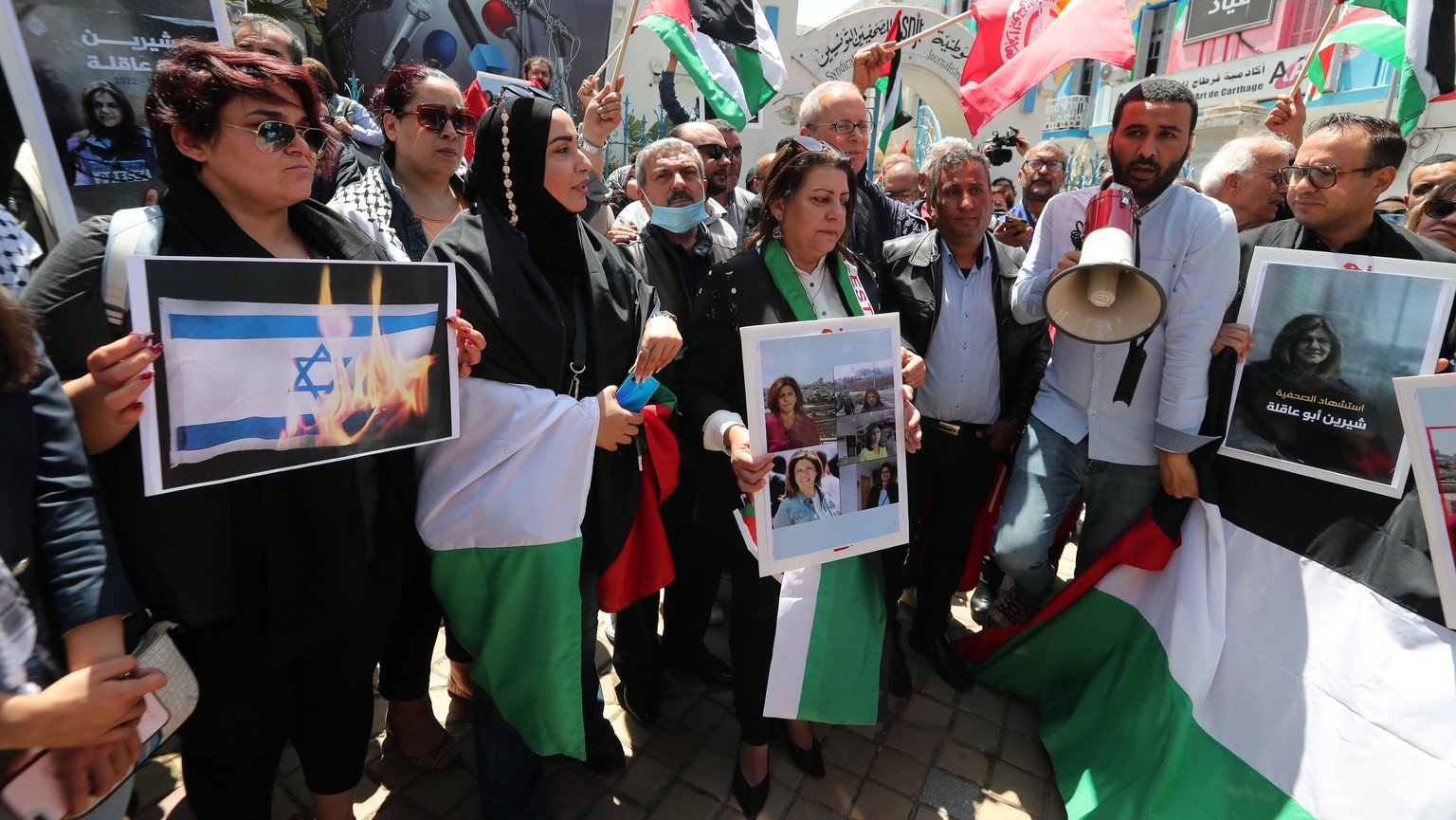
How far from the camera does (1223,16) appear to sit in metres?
20.8

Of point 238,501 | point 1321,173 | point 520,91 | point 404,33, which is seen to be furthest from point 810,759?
point 404,33

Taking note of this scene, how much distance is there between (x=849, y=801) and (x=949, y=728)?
0.66 m

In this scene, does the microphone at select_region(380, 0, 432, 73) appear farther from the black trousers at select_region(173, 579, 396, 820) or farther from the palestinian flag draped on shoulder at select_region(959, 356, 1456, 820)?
the palestinian flag draped on shoulder at select_region(959, 356, 1456, 820)

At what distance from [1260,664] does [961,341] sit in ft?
5.14

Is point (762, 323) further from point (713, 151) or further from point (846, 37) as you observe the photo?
point (846, 37)

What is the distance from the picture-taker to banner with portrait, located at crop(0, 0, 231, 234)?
2197 mm

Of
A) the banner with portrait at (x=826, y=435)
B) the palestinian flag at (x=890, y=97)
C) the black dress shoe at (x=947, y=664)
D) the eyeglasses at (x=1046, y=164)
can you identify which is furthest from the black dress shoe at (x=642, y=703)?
the palestinian flag at (x=890, y=97)

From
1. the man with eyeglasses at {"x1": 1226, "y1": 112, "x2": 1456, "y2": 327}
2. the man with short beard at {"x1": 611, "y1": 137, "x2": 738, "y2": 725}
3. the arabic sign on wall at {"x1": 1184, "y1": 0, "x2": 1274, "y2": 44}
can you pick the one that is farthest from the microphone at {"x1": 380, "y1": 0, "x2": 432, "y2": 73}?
the arabic sign on wall at {"x1": 1184, "y1": 0, "x2": 1274, "y2": 44}

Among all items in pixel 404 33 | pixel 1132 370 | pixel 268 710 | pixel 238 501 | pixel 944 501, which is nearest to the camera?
pixel 238 501

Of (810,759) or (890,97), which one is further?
(890,97)

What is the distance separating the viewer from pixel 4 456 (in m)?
1.25

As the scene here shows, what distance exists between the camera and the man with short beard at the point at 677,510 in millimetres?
3010

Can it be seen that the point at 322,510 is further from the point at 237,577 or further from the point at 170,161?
the point at 170,161

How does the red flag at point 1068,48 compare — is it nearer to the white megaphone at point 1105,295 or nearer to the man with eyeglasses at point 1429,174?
the man with eyeglasses at point 1429,174
